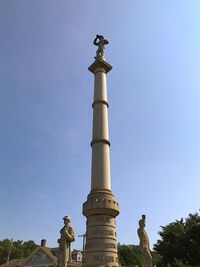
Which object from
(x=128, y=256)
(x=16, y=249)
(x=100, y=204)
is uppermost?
(x=16, y=249)

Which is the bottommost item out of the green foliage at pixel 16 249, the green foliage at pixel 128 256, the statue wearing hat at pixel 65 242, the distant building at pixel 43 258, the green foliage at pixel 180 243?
the statue wearing hat at pixel 65 242

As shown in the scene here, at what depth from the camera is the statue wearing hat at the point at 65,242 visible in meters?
15.2

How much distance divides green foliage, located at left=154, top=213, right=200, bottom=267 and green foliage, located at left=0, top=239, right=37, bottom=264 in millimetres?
37657

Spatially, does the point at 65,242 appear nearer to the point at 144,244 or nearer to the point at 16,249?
the point at 144,244

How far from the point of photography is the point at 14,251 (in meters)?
61.1

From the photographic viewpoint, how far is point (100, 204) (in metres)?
16.6

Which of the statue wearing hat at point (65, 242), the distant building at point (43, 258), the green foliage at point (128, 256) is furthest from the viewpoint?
the green foliage at point (128, 256)

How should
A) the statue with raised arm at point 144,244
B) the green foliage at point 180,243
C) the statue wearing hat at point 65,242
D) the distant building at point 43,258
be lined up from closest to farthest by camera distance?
the statue wearing hat at point 65,242
the statue with raised arm at point 144,244
the green foliage at point 180,243
the distant building at point 43,258

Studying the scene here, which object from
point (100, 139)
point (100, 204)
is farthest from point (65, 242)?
point (100, 139)

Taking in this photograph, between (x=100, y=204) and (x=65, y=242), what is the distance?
103 inches

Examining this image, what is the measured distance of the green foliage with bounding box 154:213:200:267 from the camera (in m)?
28.2

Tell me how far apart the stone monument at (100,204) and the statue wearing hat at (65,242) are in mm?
994

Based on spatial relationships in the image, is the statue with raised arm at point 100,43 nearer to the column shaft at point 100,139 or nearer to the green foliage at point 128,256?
the column shaft at point 100,139

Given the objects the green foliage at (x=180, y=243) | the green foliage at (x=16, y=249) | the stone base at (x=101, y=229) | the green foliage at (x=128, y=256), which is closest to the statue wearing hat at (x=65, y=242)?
the stone base at (x=101, y=229)
